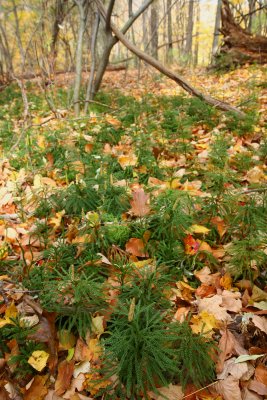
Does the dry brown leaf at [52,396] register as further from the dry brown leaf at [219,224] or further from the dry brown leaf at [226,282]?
the dry brown leaf at [219,224]

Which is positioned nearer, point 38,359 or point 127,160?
point 38,359

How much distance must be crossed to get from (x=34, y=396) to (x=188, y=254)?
1173 mm

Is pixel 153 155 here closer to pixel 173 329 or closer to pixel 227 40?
pixel 173 329

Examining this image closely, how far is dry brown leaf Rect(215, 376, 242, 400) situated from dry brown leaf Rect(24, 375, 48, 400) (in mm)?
832

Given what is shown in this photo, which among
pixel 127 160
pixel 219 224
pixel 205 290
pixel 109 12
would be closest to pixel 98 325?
pixel 205 290

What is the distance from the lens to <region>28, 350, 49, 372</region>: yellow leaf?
1.46 m

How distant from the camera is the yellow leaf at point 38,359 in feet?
4.79

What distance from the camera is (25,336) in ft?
5.14

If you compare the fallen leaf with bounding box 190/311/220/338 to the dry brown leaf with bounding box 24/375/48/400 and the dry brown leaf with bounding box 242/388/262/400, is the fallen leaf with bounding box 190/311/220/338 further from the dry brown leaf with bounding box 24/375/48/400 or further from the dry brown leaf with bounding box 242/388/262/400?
the dry brown leaf with bounding box 24/375/48/400

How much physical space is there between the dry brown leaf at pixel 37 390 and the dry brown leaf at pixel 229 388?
832 mm

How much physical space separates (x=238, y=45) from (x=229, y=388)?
900 cm

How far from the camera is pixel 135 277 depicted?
5.78ft

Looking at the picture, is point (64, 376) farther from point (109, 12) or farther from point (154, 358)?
point (109, 12)

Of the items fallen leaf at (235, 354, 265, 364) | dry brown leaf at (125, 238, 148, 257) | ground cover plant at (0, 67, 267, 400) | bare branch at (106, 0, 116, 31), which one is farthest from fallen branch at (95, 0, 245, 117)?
fallen leaf at (235, 354, 265, 364)
